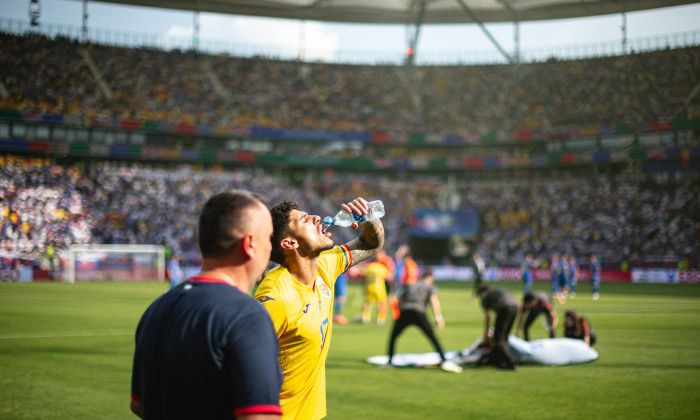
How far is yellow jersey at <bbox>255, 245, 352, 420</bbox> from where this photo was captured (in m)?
4.10

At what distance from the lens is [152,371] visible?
7.64 ft

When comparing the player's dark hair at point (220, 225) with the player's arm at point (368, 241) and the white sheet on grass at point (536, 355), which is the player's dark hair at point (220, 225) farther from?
the white sheet on grass at point (536, 355)

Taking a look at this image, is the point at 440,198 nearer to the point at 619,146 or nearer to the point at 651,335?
the point at 619,146

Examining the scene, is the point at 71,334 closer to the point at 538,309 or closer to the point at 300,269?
the point at 538,309

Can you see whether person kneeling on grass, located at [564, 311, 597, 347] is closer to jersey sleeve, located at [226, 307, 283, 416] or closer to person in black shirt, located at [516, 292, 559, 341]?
person in black shirt, located at [516, 292, 559, 341]

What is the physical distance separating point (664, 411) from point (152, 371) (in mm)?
7746

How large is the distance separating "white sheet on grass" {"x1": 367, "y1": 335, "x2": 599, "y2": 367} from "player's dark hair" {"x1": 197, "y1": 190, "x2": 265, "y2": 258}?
9.40 metres

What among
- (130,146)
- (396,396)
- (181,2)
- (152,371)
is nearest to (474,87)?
(181,2)

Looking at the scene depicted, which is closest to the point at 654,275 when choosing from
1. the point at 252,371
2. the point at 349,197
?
the point at 349,197

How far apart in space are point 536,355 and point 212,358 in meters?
10.5

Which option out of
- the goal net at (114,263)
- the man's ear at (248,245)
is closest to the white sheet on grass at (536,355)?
the man's ear at (248,245)

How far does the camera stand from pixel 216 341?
2148mm

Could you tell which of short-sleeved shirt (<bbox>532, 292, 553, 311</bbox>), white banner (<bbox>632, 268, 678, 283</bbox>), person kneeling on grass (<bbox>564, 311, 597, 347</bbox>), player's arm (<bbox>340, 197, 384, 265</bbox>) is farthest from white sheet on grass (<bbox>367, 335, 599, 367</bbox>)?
white banner (<bbox>632, 268, 678, 283</bbox>)

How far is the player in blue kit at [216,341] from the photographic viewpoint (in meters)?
2.12
